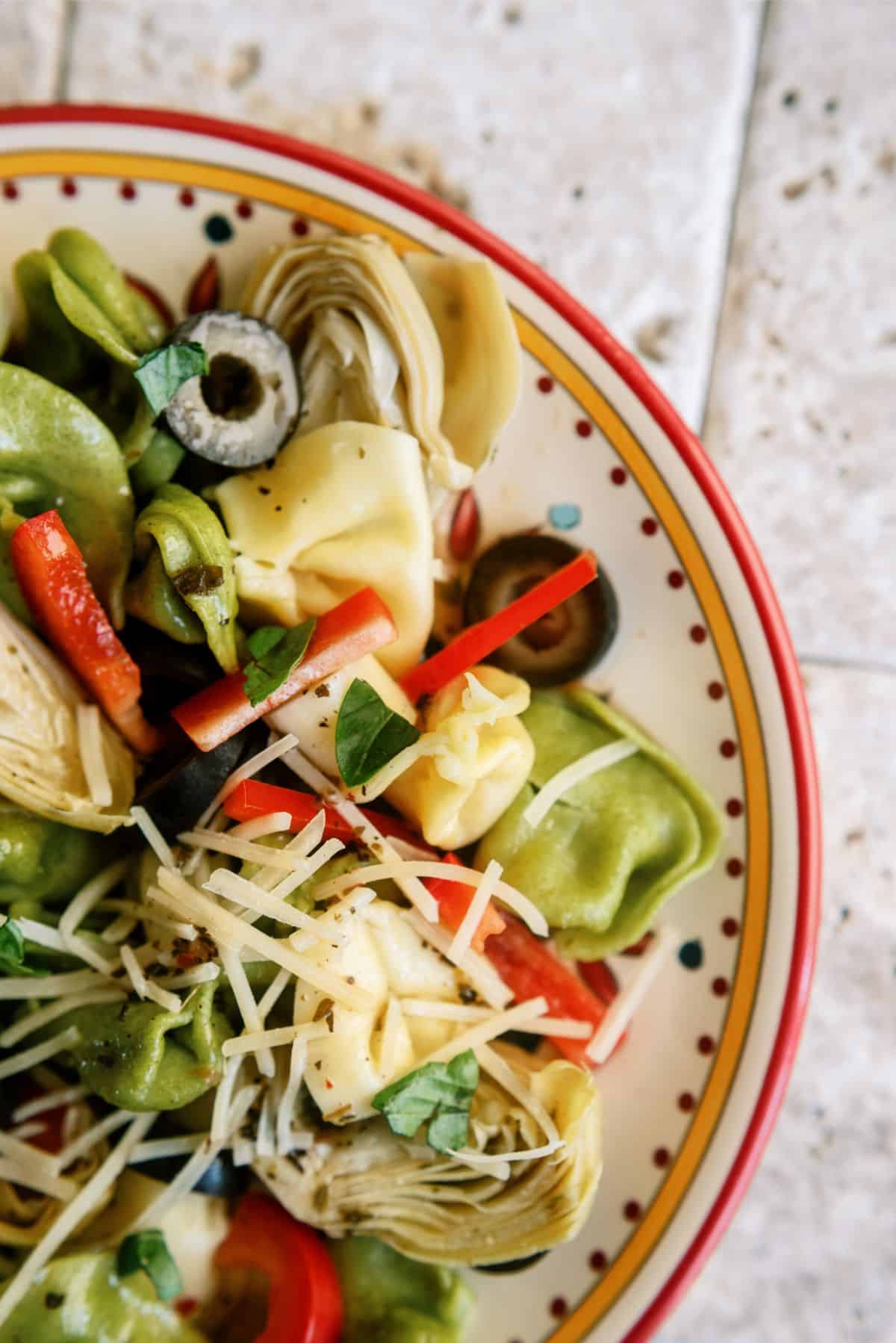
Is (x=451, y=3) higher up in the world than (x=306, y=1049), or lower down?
higher up

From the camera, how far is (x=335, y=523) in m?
1.76

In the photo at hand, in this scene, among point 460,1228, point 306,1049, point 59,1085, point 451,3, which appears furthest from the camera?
point 451,3

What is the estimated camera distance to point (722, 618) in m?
1.81

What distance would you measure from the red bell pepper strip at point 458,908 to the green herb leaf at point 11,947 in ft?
2.14

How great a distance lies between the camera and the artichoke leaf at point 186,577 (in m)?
1.60

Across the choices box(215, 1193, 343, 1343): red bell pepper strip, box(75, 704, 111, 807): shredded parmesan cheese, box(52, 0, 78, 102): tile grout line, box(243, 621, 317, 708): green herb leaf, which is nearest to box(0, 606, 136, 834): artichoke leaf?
box(75, 704, 111, 807): shredded parmesan cheese

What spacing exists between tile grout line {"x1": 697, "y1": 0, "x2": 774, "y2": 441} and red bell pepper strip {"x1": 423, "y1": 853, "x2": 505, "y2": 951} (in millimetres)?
1150

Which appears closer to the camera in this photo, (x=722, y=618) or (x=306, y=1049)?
(x=306, y=1049)

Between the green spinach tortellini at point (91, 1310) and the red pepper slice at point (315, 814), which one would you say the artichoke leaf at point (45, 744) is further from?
the green spinach tortellini at point (91, 1310)

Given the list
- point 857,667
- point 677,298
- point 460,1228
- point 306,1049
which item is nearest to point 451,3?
point 677,298

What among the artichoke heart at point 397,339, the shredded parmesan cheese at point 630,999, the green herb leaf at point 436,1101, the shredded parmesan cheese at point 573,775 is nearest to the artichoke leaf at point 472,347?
the artichoke heart at point 397,339

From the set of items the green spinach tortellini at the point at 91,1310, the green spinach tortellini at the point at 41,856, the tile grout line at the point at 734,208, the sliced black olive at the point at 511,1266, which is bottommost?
the green spinach tortellini at the point at 91,1310

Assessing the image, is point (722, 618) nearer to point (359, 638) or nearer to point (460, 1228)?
point (359, 638)

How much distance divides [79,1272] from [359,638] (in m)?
1.18
